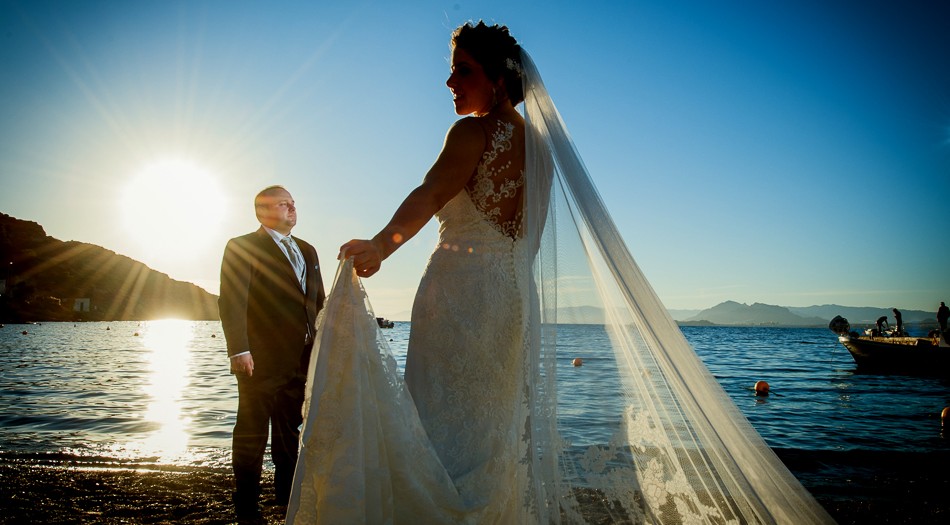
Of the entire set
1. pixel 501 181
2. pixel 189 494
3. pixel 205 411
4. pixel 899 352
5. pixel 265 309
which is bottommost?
pixel 205 411

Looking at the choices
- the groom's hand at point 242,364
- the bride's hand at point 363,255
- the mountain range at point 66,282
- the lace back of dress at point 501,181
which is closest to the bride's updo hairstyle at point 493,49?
the lace back of dress at point 501,181

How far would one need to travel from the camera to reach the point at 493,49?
2.39 metres

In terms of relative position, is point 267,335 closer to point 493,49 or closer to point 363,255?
point 363,255

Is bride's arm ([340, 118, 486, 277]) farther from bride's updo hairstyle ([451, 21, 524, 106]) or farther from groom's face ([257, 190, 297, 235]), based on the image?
groom's face ([257, 190, 297, 235])

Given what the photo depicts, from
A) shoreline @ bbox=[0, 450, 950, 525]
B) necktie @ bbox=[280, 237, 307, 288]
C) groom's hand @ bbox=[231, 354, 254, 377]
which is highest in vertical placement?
necktie @ bbox=[280, 237, 307, 288]

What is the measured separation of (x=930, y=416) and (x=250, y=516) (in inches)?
570

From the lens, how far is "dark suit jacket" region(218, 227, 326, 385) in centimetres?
400

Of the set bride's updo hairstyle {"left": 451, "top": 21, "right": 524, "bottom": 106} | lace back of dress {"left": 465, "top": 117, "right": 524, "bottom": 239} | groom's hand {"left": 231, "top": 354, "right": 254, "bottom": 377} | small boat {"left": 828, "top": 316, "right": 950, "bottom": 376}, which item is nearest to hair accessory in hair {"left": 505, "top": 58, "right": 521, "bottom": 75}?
bride's updo hairstyle {"left": 451, "top": 21, "right": 524, "bottom": 106}

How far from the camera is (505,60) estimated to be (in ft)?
7.98

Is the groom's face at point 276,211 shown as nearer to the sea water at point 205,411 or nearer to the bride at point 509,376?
the bride at point 509,376

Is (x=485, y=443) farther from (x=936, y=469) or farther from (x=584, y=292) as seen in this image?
(x=936, y=469)

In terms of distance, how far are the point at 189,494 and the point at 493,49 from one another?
4.67 metres

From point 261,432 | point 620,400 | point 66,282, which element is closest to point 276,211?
point 261,432

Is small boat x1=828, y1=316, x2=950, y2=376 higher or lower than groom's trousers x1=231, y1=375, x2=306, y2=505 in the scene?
lower
